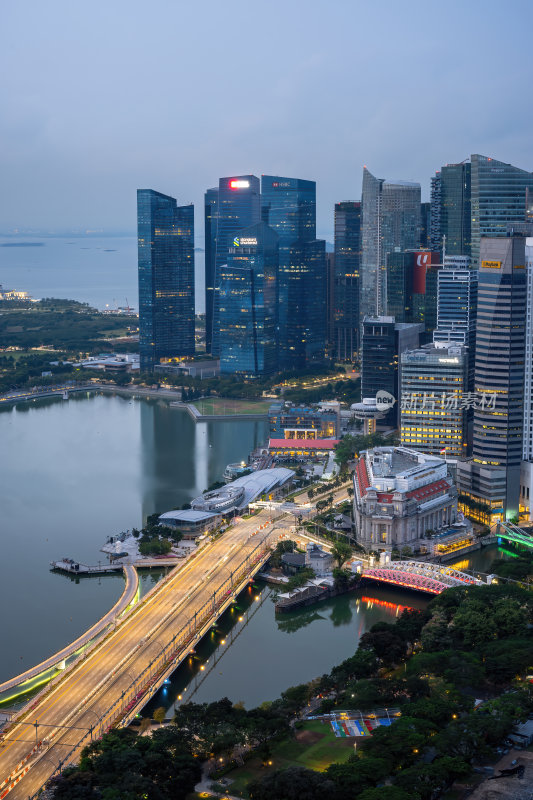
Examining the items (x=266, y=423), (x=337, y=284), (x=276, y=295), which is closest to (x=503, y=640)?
(x=266, y=423)

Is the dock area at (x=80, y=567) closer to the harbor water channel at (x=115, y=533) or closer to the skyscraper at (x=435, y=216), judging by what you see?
the harbor water channel at (x=115, y=533)

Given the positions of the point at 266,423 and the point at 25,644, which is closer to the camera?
the point at 25,644

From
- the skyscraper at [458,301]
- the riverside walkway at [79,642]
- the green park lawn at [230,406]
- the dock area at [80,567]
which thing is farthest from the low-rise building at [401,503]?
the green park lawn at [230,406]

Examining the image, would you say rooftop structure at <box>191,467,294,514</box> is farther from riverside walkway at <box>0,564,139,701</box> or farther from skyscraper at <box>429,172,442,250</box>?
skyscraper at <box>429,172,442,250</box>

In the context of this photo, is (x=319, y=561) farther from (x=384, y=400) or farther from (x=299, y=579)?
(x=384, y=400)

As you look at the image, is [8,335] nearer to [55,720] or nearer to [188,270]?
[188,270]

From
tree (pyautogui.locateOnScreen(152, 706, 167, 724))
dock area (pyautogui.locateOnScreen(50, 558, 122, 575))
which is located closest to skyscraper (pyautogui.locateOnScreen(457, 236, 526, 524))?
dock area (pyautogui.locateOnScreen(50, 558, 122, 575))
